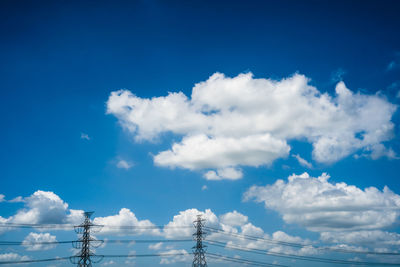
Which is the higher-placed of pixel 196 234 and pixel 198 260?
pixel 196 234

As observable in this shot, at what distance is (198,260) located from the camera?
279ft

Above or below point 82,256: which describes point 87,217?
above

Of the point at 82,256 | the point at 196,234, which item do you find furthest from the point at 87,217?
the point at 196,234

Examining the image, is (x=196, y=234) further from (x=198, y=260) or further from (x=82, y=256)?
(x=82, y=256)

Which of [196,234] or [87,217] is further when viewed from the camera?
[196,234]

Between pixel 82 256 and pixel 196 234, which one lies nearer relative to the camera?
pixel 82 256

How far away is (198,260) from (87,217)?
31.4 m

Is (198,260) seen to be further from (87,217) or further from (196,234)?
(87,217)

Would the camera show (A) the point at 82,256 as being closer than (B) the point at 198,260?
Yes

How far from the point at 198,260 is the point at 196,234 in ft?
23.0

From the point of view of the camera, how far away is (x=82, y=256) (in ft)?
240

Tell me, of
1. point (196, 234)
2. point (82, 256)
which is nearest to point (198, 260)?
point (196, 234)

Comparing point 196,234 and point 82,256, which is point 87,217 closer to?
point 82,256
